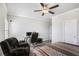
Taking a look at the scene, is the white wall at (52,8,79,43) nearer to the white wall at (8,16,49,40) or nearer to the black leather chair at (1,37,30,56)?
the white wall at (8,16,49,40)

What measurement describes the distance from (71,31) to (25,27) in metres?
1.77

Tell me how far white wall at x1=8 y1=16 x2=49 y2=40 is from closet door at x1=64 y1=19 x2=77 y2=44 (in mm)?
924

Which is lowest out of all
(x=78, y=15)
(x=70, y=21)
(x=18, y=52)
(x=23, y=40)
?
(x=18, y=52)

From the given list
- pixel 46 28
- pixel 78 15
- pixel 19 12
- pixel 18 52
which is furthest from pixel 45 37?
pixel 78 15

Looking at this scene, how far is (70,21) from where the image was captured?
3.17m

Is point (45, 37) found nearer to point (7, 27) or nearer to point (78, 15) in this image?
point (7, 27)

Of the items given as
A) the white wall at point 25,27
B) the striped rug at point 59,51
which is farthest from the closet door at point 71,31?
the white wall at point 25,27

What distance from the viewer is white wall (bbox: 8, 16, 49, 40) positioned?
249 cm

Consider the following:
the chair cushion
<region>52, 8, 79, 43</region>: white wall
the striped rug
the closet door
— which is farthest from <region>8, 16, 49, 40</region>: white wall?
the closet door

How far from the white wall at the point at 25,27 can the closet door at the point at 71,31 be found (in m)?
0.92

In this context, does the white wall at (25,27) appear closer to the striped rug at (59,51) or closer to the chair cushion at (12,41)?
the chair cushion at (12,41)

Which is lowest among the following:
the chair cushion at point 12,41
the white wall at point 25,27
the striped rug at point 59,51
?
the striped rug at point 59,51

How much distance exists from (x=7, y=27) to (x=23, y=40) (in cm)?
65

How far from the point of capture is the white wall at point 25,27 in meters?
2.49
